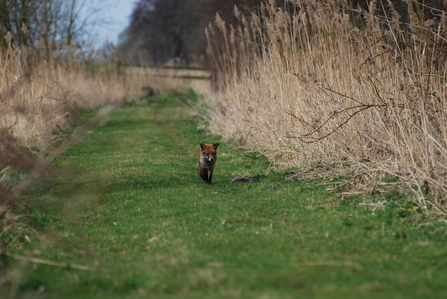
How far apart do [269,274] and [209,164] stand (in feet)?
14.0

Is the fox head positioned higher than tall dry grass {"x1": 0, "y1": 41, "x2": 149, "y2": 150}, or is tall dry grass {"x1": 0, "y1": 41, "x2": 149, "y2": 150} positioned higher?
tall dry grass {"x1": 0, "y1": 41, "x2": 149, "y2": 150}

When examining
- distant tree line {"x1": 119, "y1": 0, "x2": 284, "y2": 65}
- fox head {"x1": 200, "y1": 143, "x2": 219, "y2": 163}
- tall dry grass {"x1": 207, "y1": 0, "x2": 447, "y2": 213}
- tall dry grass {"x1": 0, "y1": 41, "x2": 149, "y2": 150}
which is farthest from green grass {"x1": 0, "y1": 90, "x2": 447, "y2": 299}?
distant tree line {"x1": 119, "y1": 0, "x2": 284, "y2": 65}

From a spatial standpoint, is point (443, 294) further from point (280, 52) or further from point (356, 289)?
point (280, 52)

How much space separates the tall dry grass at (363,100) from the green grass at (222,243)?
0.58 meters

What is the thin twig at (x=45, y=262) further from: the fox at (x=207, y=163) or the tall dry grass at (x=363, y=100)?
the fox at (x=207, y=163)

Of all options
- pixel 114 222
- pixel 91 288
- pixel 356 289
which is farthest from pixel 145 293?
pixel 114 222

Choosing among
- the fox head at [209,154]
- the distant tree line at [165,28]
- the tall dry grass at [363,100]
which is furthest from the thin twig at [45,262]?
the distant tree line at [165,28]

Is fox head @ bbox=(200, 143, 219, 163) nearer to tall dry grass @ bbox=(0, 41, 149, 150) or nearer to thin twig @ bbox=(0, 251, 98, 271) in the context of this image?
tall dry grass @ bbox=(0, 41, 149, 150)

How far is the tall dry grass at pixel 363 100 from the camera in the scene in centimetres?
627

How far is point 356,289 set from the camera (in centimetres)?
338

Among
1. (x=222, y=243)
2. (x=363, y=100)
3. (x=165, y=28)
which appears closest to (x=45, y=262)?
(x=222, y=243)

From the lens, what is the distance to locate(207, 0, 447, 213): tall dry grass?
20.6ft

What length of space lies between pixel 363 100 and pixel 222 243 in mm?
3893

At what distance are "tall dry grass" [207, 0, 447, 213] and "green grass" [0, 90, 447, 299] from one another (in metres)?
0.58
